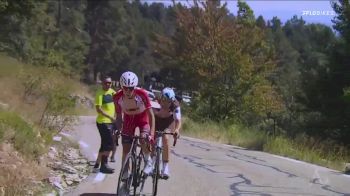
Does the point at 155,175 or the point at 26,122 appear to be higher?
the point at 26,122

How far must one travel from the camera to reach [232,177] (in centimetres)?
1201

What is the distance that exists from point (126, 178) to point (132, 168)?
168mm

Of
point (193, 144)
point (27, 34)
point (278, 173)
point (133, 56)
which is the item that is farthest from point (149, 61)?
point (278, 173)

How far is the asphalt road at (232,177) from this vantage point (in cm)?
1011

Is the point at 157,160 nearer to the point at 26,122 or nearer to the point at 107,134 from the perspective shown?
the point at 107,134

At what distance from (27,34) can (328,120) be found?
28.3 meters

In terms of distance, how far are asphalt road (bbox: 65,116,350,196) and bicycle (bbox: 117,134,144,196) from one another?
1.05 metres

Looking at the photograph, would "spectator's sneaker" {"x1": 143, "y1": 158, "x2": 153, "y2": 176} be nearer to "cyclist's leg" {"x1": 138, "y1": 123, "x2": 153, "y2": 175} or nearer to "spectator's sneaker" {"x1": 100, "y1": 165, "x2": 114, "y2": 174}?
"cyclist's leg" {"x1": 138, "y1": 123, "x2": 153, "y2": 175}

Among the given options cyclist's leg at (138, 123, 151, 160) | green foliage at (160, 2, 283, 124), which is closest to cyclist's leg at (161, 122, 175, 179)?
cyclist's leg at (138, 123, 151, 160)

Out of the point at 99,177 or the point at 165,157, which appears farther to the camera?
the point at 99,177

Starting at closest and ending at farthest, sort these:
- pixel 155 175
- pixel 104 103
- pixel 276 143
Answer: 1. pixel 155 175
2. pixel 104 103
3. pixel 276 143

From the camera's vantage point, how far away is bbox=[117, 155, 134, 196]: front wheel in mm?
8133

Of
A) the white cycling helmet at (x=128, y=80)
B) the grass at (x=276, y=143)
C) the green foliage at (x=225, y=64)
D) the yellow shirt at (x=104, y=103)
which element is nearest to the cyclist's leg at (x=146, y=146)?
the white cycling helmet at (x=128, y=80)

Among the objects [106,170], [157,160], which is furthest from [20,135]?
[157,160]
